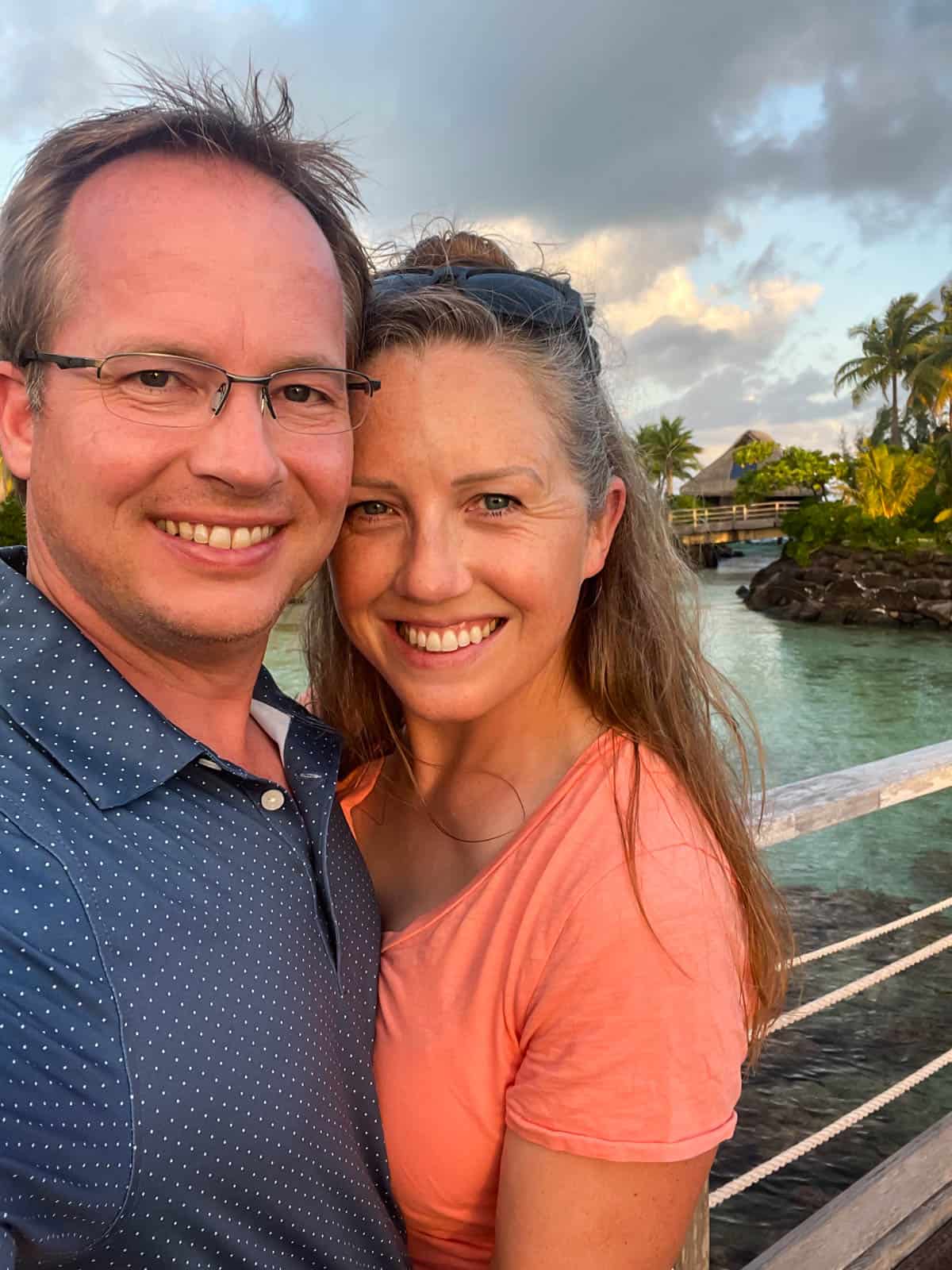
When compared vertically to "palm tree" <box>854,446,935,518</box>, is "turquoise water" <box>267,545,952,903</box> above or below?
below

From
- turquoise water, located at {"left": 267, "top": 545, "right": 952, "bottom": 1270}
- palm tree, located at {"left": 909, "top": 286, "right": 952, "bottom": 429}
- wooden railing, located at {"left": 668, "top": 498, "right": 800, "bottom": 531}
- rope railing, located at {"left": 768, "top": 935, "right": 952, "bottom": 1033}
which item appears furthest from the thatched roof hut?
rope railing, located at {"left": 768, "top": 935, "right": 952, "bottom": 1033}

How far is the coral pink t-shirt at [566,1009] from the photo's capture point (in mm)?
1254

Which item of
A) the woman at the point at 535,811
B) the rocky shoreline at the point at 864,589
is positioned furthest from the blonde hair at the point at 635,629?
the rocky shoreline at the point at 864,589

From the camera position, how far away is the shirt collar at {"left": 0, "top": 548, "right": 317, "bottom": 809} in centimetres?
114

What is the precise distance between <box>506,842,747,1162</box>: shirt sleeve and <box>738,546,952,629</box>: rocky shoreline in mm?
33781

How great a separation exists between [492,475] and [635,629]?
0.40 meters

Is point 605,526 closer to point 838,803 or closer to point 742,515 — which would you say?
point 838,803

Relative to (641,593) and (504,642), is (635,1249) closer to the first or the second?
(504,642)

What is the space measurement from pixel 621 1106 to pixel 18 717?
32.6 inches

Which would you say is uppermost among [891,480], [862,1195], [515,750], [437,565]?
[891,480]

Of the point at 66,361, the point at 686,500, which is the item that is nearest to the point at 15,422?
the point at 66,361

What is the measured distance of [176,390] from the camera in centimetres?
130

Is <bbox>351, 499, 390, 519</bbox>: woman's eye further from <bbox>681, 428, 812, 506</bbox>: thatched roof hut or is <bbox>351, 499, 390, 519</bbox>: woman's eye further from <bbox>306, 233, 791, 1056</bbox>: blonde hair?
<bbox>681, 428, 812, 506</bbox>: thatched roof hut

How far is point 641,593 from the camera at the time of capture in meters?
1.78
